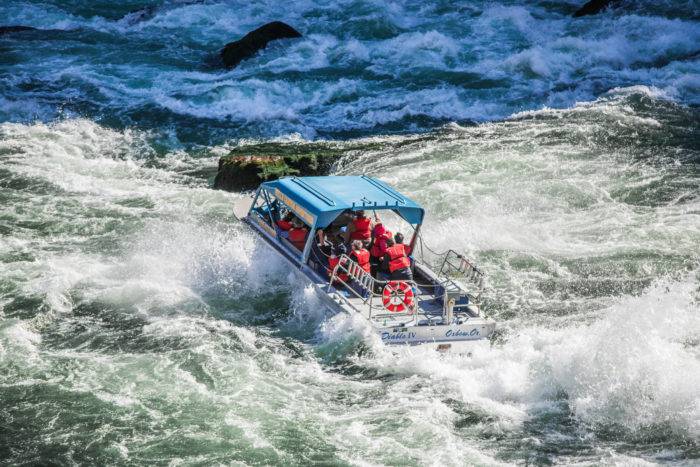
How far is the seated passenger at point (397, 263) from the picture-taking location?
17547 millimetres

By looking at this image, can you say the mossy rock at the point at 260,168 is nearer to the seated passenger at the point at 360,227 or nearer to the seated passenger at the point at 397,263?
the seated passenger at the point at 360,227

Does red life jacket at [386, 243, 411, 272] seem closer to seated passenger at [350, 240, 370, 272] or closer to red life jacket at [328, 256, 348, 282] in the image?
seated passenger at [350, 240, 370, 272]

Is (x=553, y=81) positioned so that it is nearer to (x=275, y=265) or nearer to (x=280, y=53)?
(x=280, y=53)

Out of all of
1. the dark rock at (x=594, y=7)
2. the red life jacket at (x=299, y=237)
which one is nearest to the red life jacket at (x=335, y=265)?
the red life jacket at (x=299, y=237)

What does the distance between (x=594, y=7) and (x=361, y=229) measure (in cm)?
2256

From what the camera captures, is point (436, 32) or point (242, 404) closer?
point (242, 404)

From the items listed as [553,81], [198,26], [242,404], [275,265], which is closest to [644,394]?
[242,404]

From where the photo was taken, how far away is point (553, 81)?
104 feet

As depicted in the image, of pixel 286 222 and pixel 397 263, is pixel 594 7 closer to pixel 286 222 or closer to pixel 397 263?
pixel 286 222

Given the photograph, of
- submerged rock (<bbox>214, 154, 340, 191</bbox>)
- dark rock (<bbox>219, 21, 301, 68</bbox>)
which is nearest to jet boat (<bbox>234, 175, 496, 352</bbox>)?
submerged rock (<bbox>214, 154, 340, 191</bbox>)

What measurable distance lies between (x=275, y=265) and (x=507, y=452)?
6.74 m

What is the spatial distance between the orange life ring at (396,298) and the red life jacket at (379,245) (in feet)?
Answer: 3.74

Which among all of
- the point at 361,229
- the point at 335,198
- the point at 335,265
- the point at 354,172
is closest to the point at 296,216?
the point at 335,198

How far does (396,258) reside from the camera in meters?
17.6
